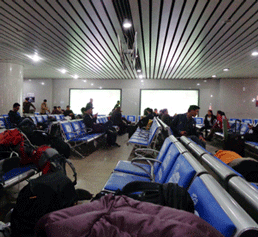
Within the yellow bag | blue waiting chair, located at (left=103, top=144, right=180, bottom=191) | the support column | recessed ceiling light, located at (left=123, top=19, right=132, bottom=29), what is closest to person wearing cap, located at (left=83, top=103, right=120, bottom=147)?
recessed ceiling light, located at (left=123, top=19, right=132, bottom=29)

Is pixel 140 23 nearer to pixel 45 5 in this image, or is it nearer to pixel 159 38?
pixel 159 38

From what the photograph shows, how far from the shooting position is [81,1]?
13.5ft

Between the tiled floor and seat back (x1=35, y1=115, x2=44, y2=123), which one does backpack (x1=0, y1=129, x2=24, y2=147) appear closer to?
the tiled floor

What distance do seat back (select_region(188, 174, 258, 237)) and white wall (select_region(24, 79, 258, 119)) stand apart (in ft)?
44.0

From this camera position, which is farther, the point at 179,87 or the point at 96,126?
the point at 179,87

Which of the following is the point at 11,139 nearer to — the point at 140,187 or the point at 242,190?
the point at 140,187

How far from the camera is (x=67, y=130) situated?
5016 millimetres

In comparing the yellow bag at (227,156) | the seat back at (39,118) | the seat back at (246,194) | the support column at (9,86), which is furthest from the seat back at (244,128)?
the support column at (9,86)

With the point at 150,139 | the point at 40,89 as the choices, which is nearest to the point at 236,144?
the point at 150,139

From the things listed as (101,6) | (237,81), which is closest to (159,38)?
(101,6)

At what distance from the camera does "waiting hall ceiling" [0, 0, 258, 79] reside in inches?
168

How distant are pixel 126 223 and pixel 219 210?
37 cm

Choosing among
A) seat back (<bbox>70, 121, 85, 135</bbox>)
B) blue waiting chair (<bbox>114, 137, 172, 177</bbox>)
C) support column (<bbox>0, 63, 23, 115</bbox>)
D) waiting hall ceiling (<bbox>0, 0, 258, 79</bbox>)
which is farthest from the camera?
support column (<bbox>0, 63, 23, 115</bbox>)

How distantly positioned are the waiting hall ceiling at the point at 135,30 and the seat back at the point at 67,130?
2863 millimetres
